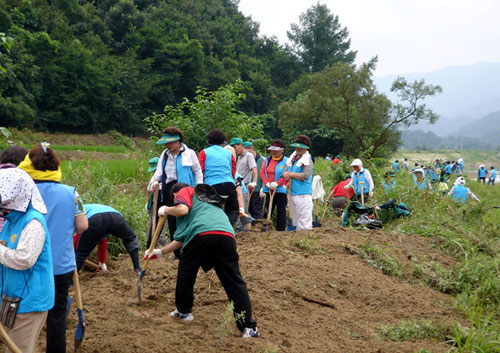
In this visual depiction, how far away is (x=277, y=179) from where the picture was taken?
7887 mm

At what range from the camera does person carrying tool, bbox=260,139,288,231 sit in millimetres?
7766

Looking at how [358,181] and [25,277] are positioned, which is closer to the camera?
[25,277]

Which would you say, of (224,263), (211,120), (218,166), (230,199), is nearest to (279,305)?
(224,263)

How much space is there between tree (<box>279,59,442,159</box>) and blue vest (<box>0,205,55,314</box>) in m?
19.1

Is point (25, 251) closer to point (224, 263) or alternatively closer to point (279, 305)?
point (224, 263)

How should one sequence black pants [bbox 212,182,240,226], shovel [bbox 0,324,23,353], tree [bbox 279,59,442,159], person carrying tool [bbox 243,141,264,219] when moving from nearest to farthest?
1. shovel [bbox 0,324,23,353]
2. black pants [bbox 212,182,240,226]
3. person carrying tool [bbox 243,141,264,219]
4. tree [bbox 279,59,442,159]

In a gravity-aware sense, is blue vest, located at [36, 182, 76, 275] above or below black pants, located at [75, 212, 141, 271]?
above

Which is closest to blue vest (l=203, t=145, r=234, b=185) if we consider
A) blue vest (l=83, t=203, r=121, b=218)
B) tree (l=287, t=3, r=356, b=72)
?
blue vest (l=83, t=203, r=121, b=218)

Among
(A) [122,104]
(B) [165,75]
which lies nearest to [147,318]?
(A) [122,104]

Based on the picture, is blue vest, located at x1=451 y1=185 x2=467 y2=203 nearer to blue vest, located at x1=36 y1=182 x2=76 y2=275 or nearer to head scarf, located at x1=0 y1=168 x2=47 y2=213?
blue vest, located at x1=36 y1=182 x2=76 y2=275

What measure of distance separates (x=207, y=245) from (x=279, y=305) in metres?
1.31

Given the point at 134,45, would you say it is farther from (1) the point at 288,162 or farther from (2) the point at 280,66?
(1) the point at 288,162

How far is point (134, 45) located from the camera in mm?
41750

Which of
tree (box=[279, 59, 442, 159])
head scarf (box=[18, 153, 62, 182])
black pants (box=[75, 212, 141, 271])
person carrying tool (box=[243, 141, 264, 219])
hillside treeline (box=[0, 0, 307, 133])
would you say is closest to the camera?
head scarf (box=[18, 153, 62, 182])
